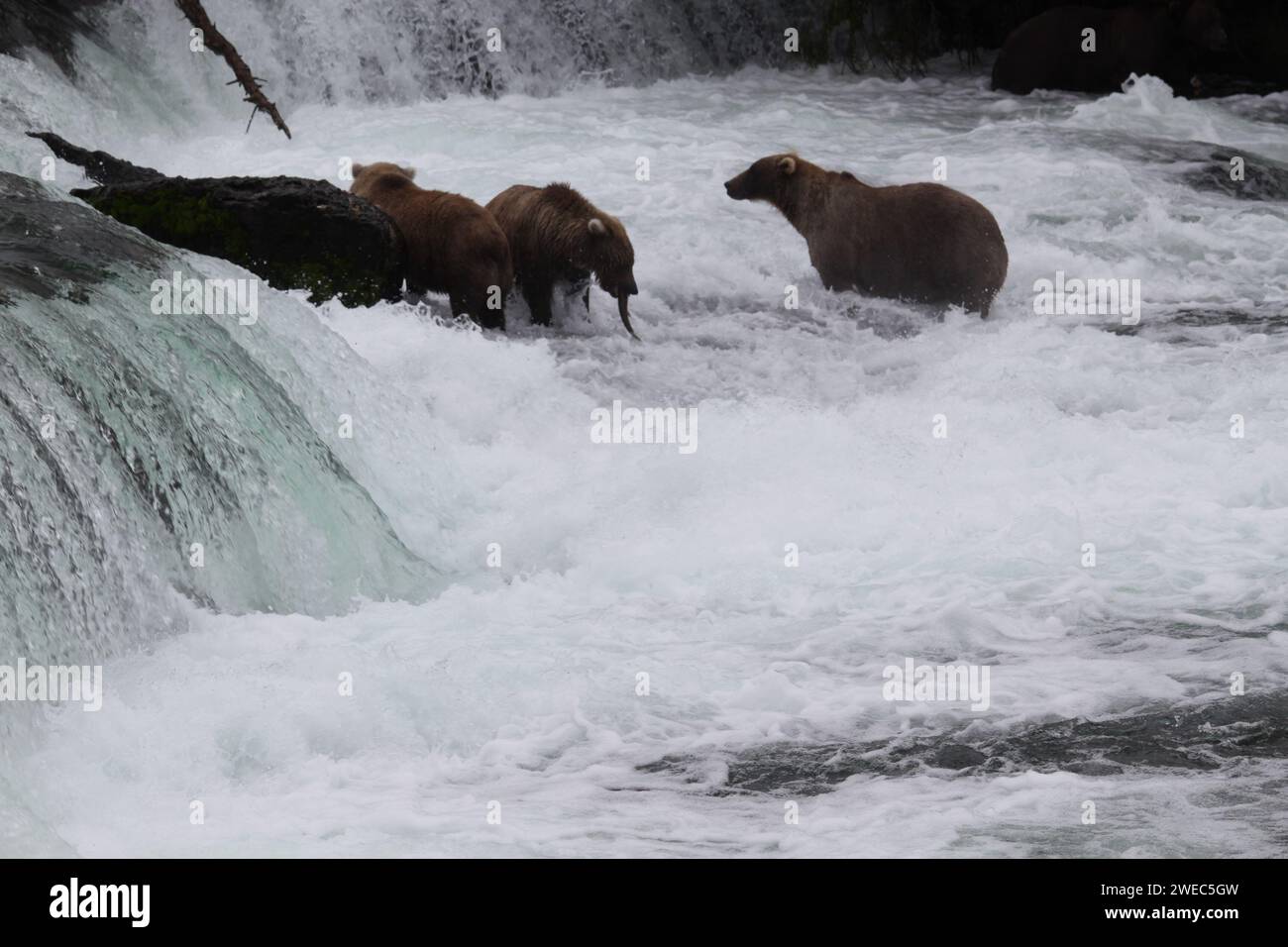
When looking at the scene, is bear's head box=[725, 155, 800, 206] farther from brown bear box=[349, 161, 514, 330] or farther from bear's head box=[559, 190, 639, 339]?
brown bear box=[349, 161, 514, 330]

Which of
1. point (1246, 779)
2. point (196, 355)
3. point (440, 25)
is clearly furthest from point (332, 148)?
point (1246, 779)

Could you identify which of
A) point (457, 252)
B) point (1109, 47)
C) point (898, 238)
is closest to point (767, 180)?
point (898, 238)

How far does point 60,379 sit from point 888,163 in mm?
8820

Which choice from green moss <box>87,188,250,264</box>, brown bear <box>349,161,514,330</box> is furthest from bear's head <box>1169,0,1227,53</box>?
green moss <box>87,188,250,264</box>

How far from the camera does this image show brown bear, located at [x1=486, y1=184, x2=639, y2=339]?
897cm

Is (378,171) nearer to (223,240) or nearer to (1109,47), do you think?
(223,240)

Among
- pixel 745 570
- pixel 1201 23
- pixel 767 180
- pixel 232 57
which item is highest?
pixel 1201 23

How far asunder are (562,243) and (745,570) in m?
3.31

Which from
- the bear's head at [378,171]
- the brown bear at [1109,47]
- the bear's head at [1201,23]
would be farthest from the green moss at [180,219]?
the bear's head at [1201,23]

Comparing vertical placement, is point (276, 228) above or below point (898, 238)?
above

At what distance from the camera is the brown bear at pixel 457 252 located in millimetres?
8750

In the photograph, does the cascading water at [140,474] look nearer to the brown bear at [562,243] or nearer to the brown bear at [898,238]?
the brown bear at [562,243]

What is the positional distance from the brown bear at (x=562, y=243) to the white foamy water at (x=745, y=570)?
0.30 m

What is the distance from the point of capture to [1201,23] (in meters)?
15.5
